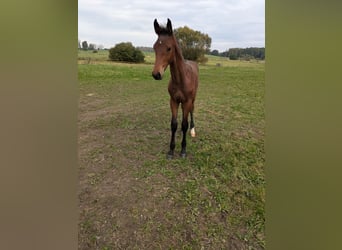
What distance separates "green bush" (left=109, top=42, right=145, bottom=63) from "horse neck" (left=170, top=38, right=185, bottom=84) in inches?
9.3

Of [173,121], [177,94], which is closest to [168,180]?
[173,121]

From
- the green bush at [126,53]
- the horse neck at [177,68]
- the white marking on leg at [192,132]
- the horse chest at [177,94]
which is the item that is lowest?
the white marking on leg at [192,132]

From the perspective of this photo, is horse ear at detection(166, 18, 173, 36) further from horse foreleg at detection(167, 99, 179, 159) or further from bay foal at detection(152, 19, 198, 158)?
horse foreleg at detection(167, 99, 179, 159)

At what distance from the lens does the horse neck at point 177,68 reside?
1.37 m

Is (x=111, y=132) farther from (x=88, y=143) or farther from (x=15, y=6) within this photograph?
(x=15, y=6)

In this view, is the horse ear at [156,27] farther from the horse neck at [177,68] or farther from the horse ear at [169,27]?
the horse neck at [177,68]

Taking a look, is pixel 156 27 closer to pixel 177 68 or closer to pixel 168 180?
pixel 177 68

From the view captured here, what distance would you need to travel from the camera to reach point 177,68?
4.64ft

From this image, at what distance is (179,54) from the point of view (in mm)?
1382

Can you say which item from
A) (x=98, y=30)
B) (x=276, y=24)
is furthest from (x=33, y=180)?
(x=98, y=30)

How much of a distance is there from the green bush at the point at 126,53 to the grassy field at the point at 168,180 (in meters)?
0.10

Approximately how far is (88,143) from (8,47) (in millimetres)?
1621

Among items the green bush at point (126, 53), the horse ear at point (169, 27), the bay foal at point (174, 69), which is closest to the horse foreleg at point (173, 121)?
the bay foal at point (174, 69)

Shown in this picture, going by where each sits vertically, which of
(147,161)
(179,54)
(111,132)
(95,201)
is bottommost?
(95,201)
